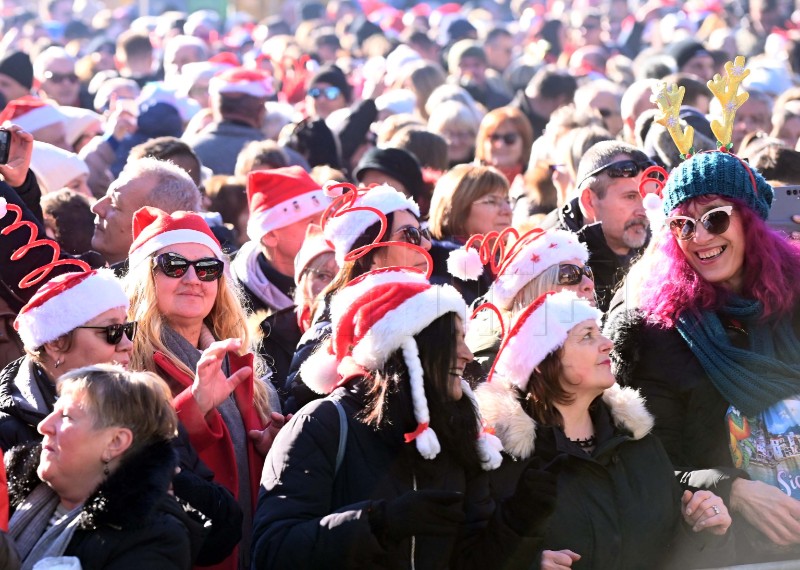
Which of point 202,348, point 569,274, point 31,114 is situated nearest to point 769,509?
point 569,274

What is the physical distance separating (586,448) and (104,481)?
1.58 m

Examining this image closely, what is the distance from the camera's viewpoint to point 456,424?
156 inches

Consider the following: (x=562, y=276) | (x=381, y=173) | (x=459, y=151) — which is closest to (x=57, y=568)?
(x=562, y=276)

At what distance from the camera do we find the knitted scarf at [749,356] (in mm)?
4605

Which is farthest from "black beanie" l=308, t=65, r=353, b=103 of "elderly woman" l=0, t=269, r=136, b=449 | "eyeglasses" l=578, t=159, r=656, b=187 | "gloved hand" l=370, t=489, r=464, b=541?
"gloved hand" l=370, t=489, r=464, b=541

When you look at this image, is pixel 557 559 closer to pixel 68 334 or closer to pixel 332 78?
pixel 68 334

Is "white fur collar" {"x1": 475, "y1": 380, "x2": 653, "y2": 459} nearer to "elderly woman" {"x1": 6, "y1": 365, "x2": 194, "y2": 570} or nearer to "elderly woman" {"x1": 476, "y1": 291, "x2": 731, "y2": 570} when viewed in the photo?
"elderly woman" {"x1": 476, "y1": 291, "x2": 731, "y2": 570}

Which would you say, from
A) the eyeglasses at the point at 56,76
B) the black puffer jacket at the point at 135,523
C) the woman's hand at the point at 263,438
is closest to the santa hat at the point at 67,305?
the woman's hand at the point at 263,438

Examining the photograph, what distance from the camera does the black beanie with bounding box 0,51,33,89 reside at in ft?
36.4

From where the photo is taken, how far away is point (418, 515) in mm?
3576

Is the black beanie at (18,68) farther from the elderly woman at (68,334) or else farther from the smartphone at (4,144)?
the elderly woman at (68,334)

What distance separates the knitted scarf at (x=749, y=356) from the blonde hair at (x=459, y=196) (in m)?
2.18

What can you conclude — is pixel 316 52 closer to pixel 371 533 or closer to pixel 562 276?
pixel 562 276

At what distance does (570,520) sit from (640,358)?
750 millimetres
